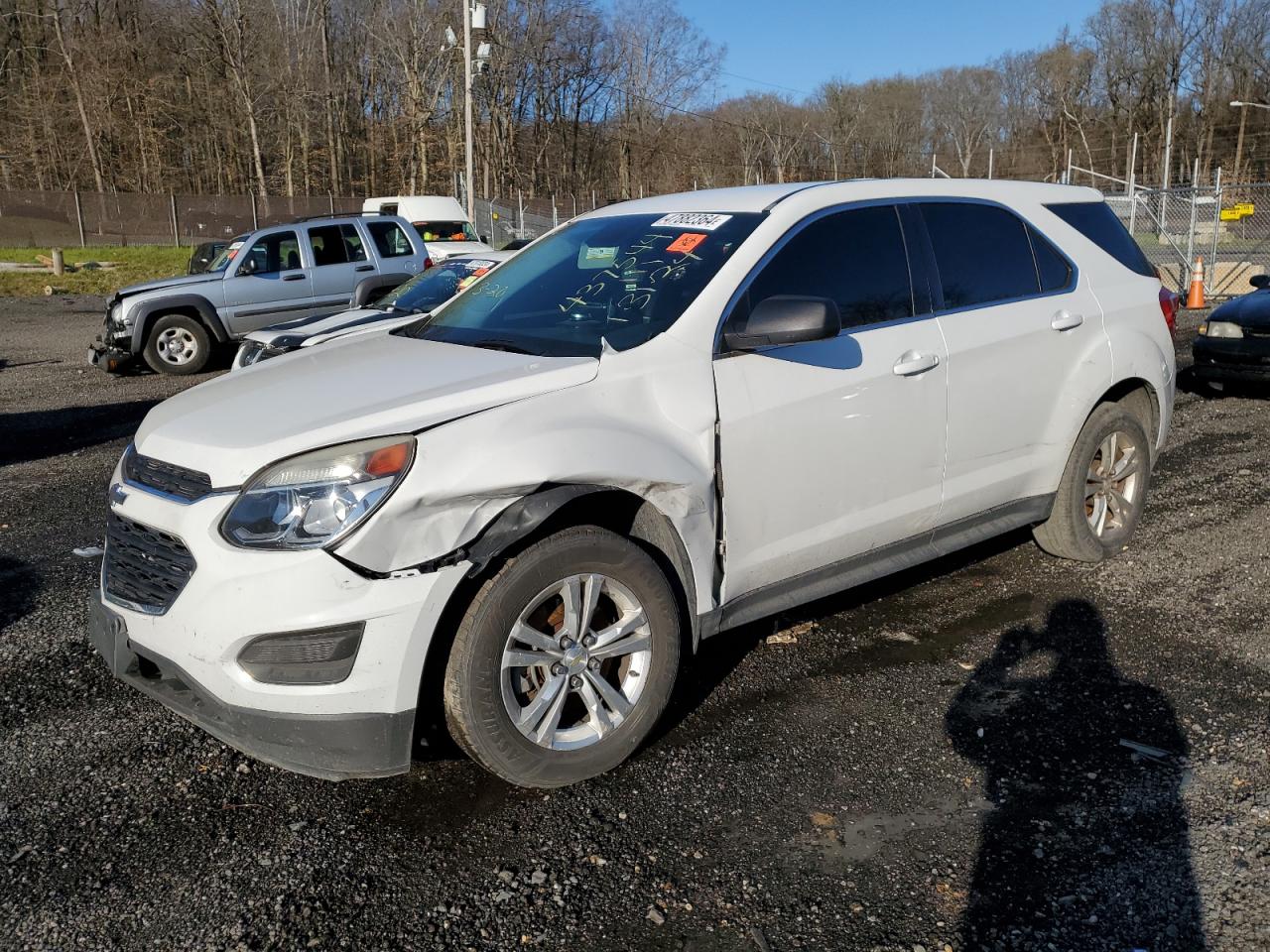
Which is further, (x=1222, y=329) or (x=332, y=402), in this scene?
(x=1222, y=329)

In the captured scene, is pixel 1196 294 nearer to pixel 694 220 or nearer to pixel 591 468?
pixel 694 220

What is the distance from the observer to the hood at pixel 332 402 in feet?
9.71

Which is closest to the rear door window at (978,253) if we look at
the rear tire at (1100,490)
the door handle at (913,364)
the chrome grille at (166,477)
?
the door handle at (913,364)

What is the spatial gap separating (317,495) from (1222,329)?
9.33m

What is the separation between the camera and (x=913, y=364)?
13.3ft

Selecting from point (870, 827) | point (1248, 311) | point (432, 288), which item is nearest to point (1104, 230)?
point (870, 827)

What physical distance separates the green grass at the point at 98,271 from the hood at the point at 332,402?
25674mm

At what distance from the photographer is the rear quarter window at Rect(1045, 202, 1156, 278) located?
5059mm

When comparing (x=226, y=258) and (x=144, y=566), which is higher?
(x=226, y=258)

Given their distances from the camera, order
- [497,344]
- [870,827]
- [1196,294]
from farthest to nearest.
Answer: [1196,294] < [497,344] < [870,827]


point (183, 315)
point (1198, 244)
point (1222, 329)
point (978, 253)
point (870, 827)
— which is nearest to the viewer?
point (870, 827)

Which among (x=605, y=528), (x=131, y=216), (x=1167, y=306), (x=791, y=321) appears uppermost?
(x=131, y=216)

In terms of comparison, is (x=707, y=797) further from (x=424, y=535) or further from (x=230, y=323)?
(x=230, y=323)

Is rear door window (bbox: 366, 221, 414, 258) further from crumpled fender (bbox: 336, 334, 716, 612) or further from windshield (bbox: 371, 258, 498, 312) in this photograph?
crumpled fender (bbox: 336, 334, 716, 612)
